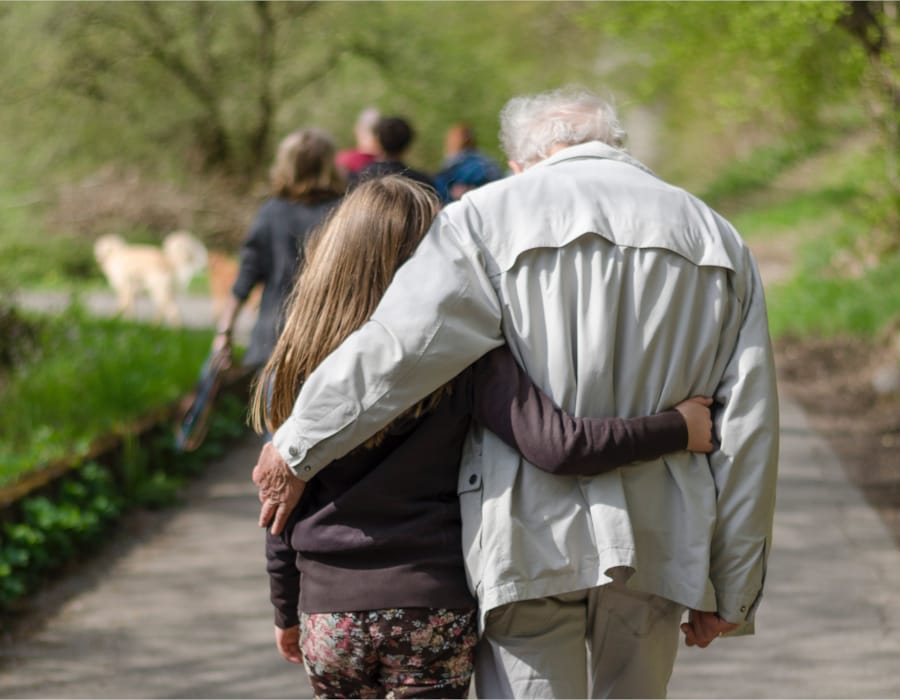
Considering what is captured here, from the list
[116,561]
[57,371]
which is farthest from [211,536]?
[57,371]

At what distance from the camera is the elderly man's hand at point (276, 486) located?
2.57 metres

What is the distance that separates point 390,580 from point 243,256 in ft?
12.6

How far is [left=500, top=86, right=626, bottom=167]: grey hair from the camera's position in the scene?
2.79 m

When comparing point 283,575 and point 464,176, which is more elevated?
point 283,575

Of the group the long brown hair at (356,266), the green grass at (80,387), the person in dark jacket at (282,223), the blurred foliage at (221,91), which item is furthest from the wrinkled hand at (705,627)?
the blurred foliage at (221,91)

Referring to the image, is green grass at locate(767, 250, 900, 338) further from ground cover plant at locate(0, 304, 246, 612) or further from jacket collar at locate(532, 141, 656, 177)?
jacket collar at locate(532, 141, 656, 177)

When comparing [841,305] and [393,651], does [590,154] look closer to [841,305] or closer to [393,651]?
[393,651]

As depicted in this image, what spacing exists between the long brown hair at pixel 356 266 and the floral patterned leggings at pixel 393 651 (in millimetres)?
A: 365

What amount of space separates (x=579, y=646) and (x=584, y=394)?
1.72ft

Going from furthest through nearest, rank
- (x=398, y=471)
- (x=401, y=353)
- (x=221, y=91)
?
(x=221, y=91) < (x=398, y=471) < (x=401, y=353)

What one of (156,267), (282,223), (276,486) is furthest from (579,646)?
(156,267)

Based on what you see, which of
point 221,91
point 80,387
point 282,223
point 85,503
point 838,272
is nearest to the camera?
point 282,223

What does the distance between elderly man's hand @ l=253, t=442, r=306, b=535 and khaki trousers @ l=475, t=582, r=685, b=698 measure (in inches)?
18.7

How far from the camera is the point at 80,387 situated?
7359 mm
